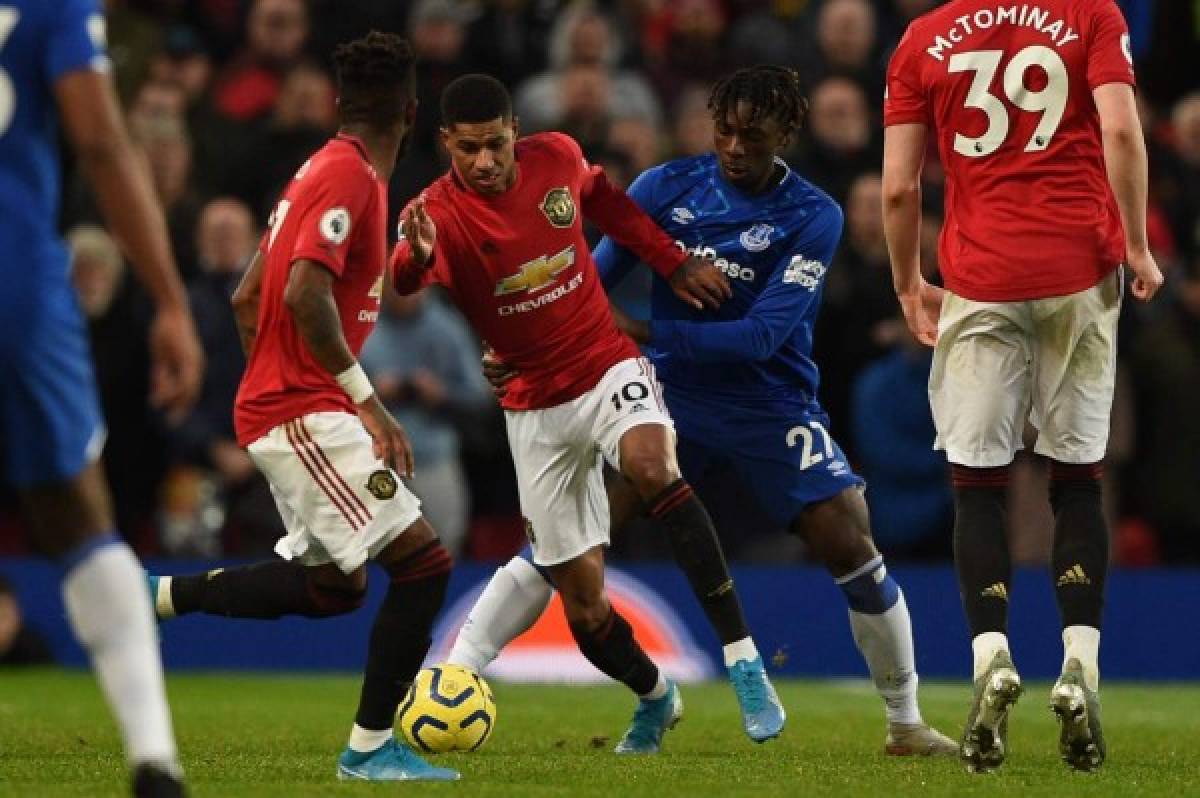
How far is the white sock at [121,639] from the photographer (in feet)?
17.3

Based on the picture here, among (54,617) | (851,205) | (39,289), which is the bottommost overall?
(54,617)

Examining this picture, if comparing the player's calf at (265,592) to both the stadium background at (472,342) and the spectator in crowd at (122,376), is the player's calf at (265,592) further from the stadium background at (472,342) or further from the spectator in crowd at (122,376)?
the spectator in crowd at (122,376)

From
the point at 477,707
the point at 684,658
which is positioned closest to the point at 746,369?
the point at 477,707

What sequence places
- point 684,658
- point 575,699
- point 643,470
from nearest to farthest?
point 643,470 → point 575,699 → point 684,658

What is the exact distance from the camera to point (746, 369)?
853 cm

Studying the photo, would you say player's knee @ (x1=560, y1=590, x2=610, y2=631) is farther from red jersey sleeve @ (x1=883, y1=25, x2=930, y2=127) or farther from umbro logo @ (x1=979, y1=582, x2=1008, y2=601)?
red jersey sleeve @ (x1=883, y1=25, x2=930, y2=127)

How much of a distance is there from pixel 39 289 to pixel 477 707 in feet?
10.5

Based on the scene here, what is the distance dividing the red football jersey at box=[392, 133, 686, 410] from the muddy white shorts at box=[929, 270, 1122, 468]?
1309mm

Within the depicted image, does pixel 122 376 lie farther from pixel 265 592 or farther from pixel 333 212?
pixel 333 212

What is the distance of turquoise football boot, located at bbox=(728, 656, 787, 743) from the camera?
7.68m

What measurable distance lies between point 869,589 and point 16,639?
6.51m

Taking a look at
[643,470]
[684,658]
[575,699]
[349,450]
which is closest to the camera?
[349,450]

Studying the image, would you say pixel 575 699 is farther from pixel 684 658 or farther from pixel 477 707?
pixel 477 707

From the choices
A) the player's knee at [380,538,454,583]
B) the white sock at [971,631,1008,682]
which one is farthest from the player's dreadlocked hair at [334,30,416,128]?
the white sock at [971,631,1008,682]
